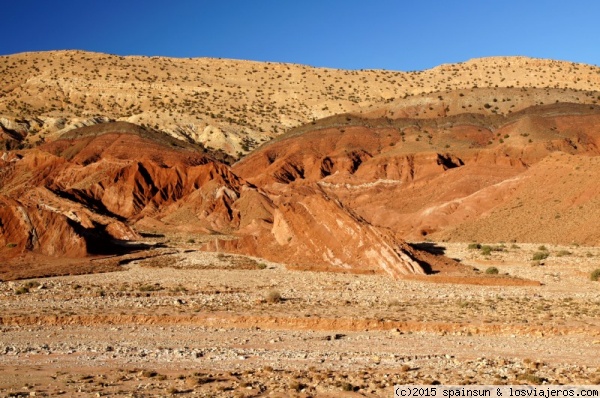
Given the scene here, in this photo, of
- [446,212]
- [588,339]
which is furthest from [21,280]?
[446,212]

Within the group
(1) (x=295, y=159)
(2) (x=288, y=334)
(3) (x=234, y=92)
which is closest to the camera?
(2) (x=288, y=334)

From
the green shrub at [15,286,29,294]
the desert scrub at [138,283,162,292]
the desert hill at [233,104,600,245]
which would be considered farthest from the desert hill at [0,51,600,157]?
the green shrub at [15,286,29,294]

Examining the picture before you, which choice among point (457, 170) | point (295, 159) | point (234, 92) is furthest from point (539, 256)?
point (234, 92)

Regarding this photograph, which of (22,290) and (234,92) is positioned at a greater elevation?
(234,92)

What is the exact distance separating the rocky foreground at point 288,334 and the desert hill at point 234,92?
6296cm

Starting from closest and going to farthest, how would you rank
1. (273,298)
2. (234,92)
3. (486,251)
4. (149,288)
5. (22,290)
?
(273,298)
(22,290)
(149,288)
(486,251)
(234,92)

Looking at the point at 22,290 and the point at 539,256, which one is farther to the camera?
the point at 539,256

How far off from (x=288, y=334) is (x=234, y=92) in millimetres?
112160

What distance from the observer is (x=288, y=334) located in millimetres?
17469

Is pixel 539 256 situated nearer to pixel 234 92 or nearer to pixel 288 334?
pixel 288 334

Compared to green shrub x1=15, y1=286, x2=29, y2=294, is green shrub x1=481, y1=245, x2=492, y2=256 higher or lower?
green shrub x1=481, y1=245, x2=492, y2=256

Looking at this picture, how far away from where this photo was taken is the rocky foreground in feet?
38.9

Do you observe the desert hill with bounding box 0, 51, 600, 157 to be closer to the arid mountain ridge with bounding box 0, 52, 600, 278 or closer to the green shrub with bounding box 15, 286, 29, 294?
the arid mountain ridge with bounding box 0, 52, 600, 278

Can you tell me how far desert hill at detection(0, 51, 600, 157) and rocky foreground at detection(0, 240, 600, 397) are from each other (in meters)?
63.0
